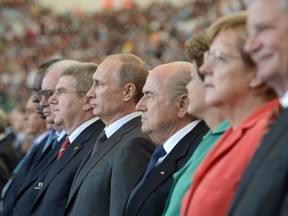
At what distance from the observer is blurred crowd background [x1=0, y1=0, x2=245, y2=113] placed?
64.6 ft

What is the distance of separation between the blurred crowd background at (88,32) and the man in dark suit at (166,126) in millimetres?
10467

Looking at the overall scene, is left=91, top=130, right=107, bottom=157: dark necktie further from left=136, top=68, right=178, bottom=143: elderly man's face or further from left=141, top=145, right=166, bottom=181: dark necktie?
left=141, top=145, right=166, bottom=181: dark necktie

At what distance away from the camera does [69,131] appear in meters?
6.70

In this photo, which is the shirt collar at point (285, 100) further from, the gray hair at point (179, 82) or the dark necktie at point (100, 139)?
the dark necktie at point (100, 139)

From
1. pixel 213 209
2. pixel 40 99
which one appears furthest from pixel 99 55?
pixel 213 209

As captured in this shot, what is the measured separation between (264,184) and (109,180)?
2.68 m

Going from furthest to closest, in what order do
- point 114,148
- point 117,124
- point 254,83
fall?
point 117,124
point 114,148
point 254,83

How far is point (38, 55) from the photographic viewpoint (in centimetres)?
2586

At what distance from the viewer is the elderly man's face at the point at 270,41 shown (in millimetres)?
2924

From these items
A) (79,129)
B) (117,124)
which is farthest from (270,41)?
(79,129)

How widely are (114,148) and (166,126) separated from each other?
0.58 meters

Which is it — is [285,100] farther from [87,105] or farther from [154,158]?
[87,105]

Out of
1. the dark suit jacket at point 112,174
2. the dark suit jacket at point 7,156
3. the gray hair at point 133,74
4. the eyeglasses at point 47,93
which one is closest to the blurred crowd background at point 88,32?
the dark suit jacket at point 7,156

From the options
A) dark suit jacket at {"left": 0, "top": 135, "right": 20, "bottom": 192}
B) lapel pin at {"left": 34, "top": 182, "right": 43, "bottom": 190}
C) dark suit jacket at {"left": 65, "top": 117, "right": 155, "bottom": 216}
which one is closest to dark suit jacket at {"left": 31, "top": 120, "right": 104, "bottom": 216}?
lapel pin at {"left": 34, "top": 182, "right": 43, "bottom": 190}
